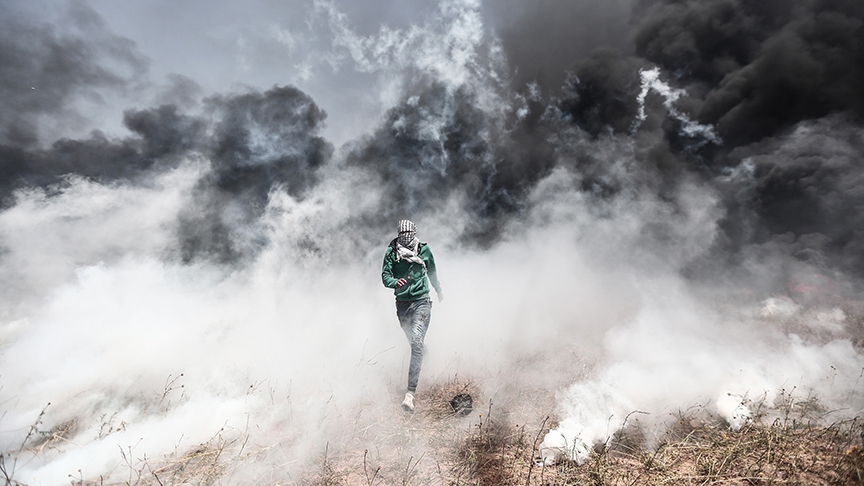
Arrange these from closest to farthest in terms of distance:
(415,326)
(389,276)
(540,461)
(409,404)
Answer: (540,461)
(409,404)
(415,326)
(389,276)

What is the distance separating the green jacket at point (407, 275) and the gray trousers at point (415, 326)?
10 centimetres

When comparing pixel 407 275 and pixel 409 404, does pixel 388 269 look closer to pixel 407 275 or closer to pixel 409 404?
pixel 407 275

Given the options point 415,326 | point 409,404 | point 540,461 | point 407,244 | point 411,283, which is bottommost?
point 540,461

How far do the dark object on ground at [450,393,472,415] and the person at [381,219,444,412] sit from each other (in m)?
0.58

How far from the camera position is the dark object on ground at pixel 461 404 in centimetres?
435

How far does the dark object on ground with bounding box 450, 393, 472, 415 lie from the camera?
4348 millimetres

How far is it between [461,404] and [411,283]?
66.9 inches

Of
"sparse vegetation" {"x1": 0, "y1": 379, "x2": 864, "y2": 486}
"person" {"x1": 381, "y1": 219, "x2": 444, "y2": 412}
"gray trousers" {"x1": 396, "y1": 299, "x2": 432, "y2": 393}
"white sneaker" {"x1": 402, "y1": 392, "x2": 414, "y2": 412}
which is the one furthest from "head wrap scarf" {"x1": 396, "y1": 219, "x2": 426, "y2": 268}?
"sparse vegetation" {"x1": 0, "y1": 379, "x2": 864, "y2": 486}

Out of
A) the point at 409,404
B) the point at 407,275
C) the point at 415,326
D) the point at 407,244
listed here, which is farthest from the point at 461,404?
the point at 407,244

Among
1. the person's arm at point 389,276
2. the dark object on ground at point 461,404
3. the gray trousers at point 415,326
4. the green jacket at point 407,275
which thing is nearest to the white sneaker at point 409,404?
the gray trousers at point 415,326

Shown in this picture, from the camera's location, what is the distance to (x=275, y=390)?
5.10 meters

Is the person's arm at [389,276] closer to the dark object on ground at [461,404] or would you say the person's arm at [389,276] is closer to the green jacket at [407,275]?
the green jacket at [407,275]

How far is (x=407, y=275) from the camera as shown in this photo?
15.4 feet

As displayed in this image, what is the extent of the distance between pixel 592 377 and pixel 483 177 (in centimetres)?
799
